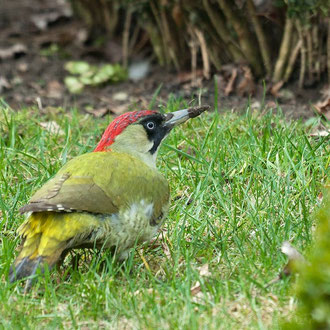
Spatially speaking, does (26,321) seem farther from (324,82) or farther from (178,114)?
(324,82)

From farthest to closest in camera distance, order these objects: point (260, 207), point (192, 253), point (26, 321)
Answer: point (260, 207)
point (192, 253)
point (26, 321)

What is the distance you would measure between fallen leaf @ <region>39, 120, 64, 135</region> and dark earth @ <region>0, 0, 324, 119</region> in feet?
1.87

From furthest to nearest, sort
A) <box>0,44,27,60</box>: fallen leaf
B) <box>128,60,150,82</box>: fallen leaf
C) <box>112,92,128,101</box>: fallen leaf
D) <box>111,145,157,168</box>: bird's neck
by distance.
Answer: <box>0,44,27,60</box>: fallen leaf < <box>128,60,150,82</box>: fallen leaf < <box>112,92,128,101</box>: fallen leaf < <box>111,145,157,168</box>: bird's neck

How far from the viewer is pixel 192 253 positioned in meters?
4.36

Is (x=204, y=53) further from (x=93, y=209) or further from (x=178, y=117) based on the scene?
(x=93, y=209)

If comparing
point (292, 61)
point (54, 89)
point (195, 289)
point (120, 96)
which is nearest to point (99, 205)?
point (195, 289)

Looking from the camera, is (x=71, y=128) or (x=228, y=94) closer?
(x=71, y=128)

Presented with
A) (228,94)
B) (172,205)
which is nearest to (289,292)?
(172,205)

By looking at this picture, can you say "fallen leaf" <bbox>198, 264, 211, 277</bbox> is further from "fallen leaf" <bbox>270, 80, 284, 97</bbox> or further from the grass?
"fallen leaf" <bbox>270, 80, 284, 97</bbox>

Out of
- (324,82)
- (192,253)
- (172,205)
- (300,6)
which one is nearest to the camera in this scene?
(192,253)

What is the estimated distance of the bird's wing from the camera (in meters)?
3.93

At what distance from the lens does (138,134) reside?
468 cm

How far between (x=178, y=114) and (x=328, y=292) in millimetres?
2267

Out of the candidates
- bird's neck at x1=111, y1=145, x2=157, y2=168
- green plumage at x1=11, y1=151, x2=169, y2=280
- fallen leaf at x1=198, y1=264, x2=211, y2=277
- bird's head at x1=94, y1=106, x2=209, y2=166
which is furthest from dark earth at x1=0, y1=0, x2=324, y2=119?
fallen leaf at x1=198, y1=264, x2=211, y2=277
